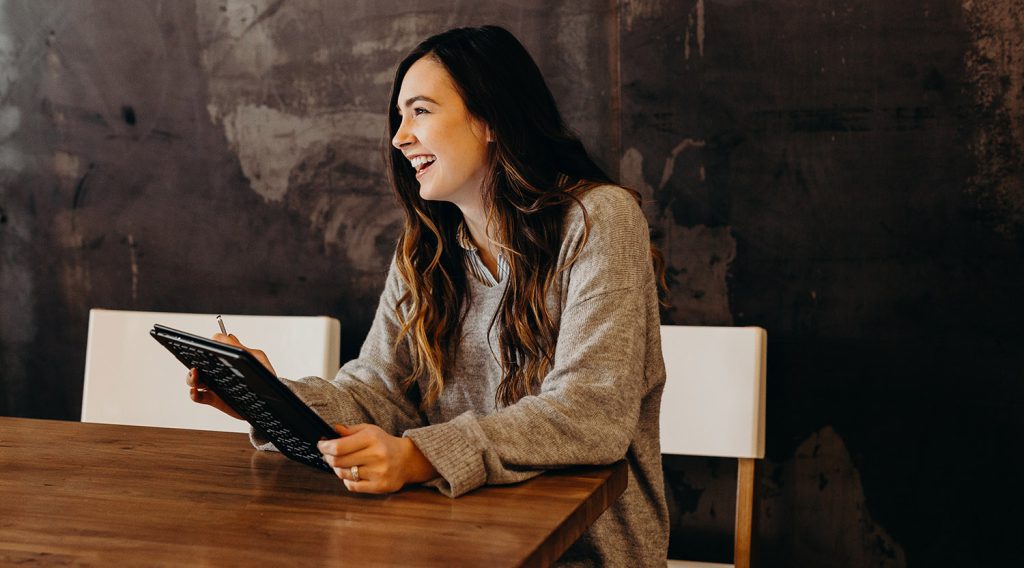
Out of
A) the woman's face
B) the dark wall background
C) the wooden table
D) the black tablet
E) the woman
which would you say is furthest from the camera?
the dark wall background

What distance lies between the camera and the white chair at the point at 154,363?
84.2 inches

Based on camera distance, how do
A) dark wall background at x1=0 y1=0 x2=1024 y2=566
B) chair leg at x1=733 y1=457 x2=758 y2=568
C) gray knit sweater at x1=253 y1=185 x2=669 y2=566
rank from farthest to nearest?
1. dark wall background at x1=0 y1=0 x2=1024 y2=566
2. chair leg at x1=733 y1=457 x2=758 y2=568
3. gray knit sweater at x1=253 y1=185 x2=669 y2=566

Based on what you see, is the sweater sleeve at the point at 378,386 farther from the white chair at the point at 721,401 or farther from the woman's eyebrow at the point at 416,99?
the white chair at the point at 721,401

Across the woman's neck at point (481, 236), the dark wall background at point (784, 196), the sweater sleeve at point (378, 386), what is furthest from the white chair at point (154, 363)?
the woman's neck at point (481, 236)

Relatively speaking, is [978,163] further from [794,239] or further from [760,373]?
[760,373]

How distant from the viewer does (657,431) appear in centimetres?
145

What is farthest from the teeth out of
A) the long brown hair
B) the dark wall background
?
A: the dark wall background

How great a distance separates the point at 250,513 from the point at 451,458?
23 centimetres

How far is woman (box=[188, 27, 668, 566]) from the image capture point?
1.26 metres

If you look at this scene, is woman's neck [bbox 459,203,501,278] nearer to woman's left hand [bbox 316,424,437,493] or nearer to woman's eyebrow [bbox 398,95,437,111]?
woman's eyebrow [bbox 398,95,437,111]

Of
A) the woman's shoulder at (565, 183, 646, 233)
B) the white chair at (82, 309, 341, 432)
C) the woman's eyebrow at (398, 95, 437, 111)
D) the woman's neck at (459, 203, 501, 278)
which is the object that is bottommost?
the white chair at (82, 309, 341, 432)

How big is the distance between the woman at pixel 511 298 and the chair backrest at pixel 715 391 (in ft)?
1.66

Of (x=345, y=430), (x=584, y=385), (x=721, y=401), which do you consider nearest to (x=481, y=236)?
(x=584, y=385)

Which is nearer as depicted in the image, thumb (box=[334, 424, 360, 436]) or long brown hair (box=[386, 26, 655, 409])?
thumb (box=[334, 424, 360, 436])
